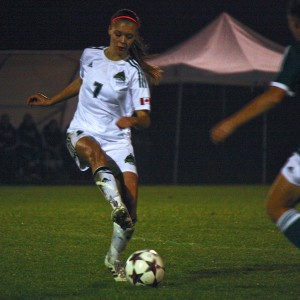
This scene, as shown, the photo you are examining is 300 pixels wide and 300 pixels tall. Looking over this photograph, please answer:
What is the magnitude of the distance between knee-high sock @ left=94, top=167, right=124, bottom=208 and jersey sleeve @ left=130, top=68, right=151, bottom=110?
59 cm

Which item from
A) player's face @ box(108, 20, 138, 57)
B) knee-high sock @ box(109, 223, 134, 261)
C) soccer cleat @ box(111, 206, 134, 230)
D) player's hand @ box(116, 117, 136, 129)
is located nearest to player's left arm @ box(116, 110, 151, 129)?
player's hand @ box(116, 117, 136, 129)

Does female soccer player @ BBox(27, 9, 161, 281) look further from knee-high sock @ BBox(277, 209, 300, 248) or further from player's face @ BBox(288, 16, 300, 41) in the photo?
player's face @ BBox(288, 16, 300, 41)

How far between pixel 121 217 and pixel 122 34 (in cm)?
152

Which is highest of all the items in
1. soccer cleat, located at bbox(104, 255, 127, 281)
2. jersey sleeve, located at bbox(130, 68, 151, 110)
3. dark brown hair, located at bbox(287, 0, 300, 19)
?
dark brown hair, located at bbox(287, 0, 300, 19)

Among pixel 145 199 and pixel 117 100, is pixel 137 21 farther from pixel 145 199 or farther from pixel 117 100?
pixel 145 199

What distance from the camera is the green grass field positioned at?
686 cm

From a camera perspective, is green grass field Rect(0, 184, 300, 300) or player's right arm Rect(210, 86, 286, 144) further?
green grass field Rect(0, 184, 300, 300)

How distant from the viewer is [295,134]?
23.0 meters

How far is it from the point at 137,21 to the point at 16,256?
253cm

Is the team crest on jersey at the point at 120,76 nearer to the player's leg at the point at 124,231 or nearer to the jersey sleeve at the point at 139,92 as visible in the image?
the jersey sleeve at the point at 139,92

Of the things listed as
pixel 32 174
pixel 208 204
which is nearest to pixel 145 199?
pixel 208 204

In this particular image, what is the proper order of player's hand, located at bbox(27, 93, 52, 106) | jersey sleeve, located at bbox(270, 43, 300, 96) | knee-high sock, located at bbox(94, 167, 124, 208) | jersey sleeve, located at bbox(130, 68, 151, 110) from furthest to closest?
1. player's hand, located at bbox(27, 93, 52, 106)
2. jersey sleeve, located at bbox(130, 68, 151, 110)
3. knee-high sock, located at bbox(94, 167, 124, 208)
4. jersey sleeve, located at bbox(270, 43, 300, 96)

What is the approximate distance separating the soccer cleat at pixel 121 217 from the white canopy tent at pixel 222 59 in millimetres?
12399

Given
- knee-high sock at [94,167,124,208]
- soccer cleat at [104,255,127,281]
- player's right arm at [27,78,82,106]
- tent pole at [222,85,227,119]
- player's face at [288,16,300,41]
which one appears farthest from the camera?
tent pole at [222,85,227,119]
